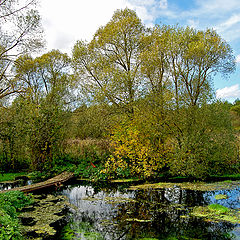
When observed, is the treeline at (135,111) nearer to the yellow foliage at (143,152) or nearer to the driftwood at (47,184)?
the yellow foliage at (143,152)

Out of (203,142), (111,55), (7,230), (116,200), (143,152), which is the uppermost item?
(111,55)

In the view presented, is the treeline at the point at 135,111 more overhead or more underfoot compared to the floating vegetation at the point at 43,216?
more overhead

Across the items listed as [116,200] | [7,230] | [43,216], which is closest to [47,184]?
[116,200]

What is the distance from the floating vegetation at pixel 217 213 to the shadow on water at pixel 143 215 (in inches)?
11.3

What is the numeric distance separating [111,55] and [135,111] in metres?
6.79

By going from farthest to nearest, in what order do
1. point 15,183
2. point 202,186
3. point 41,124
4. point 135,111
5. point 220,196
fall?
Result: point 41,124 < point 135,111 < point 15,183 < point 202,186 < point 220,196

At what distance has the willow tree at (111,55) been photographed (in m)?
16.5

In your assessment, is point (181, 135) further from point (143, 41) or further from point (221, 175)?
point (143, 41)

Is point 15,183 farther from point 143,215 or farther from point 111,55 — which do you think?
point 111,55

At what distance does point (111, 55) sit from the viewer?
18.4 m

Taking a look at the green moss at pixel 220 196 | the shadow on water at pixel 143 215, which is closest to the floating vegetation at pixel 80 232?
the shadow on water at pixel 143 215

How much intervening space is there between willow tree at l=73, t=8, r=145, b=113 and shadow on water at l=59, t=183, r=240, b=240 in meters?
7.52

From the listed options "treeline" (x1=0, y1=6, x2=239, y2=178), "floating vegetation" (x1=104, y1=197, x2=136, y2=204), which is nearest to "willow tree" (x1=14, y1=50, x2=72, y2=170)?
"treeline" (x1=0, y1=6, x2=239, y2=178)

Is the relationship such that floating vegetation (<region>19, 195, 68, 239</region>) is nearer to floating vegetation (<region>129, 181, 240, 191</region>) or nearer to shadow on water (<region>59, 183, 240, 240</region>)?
shadow on water (<region>59, 183, 240, 240</region>)
